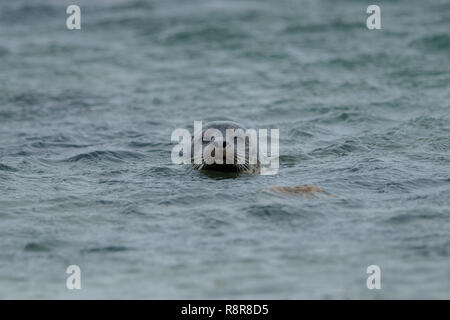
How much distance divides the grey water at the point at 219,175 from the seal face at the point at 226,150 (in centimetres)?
16

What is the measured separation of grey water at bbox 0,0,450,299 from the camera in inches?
273

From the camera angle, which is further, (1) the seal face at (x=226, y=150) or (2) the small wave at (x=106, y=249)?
(1) the seal face at (x=226, y=150)

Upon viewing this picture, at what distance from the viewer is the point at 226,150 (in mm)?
9305

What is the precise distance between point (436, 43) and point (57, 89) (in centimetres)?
794

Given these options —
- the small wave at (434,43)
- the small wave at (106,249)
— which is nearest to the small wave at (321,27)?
the small wave at (434,43)

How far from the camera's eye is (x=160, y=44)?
18625 millimetres

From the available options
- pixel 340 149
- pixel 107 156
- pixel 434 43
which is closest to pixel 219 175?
pixel 107 156

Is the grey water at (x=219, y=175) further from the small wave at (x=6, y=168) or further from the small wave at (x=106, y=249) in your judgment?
the small wave at (x=6, y=168)

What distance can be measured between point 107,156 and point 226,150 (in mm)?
2412

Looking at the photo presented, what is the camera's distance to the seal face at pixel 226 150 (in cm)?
934

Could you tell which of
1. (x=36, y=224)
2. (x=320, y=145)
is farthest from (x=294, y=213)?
(x=320, y=145)

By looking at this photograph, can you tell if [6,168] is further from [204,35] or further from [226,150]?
[204,35]

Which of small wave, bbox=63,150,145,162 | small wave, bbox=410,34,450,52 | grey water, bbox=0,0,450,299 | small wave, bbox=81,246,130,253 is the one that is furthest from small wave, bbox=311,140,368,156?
small wave, bbox=410,34,450,52

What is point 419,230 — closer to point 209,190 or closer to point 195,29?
point 209,190
